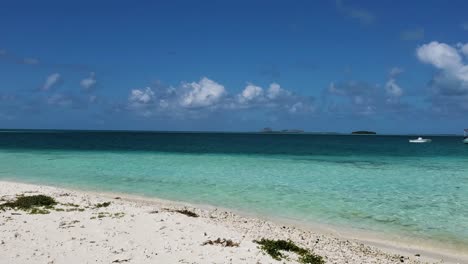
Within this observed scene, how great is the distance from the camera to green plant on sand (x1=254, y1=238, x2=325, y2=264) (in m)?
11.5

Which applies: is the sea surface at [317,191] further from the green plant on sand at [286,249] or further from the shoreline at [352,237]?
the green plant on sand at [286,249]

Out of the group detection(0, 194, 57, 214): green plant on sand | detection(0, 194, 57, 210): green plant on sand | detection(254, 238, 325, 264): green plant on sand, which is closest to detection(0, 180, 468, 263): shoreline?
detection(254, 238, 325, 264): green plant on sand

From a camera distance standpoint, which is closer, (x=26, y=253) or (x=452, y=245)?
(x=26, y=253)

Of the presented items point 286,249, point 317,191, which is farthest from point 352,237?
point 317,191

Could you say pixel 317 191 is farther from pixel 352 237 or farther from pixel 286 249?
pixel 286 249

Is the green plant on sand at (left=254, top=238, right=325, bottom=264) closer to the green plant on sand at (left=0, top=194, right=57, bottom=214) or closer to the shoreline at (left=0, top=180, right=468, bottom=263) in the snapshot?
the shoreline at (left=0, top=180, right=468, bottom=263)

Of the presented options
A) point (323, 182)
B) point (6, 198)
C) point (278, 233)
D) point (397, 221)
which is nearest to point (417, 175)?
point (323, 182)

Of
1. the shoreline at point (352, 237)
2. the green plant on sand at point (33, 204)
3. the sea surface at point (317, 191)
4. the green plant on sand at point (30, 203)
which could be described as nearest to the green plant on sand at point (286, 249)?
the shoreline at point (352, 237)

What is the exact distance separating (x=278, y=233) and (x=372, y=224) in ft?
18.7

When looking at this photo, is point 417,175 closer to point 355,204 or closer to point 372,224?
point 355,204

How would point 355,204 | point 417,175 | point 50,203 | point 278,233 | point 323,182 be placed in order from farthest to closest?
1. point 417,175
2. point 323,182
3. point 355,204
4. point 50,203
5. point 278,233

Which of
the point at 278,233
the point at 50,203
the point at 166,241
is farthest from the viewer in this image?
the point at 50,203

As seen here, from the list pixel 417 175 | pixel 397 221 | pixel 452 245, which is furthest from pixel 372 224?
pixel 417 175

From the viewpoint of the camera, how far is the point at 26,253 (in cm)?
1112
